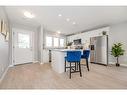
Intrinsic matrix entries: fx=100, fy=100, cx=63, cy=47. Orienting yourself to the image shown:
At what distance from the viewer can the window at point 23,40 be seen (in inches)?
227

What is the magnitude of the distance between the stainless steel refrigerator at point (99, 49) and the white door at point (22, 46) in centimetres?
395

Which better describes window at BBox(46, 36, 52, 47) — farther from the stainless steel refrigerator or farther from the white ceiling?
the stainless steel refrigerator

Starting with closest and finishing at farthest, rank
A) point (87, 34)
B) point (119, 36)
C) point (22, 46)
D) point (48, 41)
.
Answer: point (119, 36) < point (22, 46) < point (87, 34) < point (48, 41)

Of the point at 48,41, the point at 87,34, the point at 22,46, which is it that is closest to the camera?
the point at 22,46

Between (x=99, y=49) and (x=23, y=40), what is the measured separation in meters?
4.62

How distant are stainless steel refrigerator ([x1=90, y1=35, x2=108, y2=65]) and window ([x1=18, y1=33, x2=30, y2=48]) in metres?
4.10

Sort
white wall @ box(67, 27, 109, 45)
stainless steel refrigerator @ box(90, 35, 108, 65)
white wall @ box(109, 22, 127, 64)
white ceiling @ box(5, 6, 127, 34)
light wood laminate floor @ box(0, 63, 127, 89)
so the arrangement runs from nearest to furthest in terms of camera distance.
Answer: light wood laminate floor @ box(0, 63, 127, 89), white ceiling @ box(5, 6, 127, 34), white wall @ box(109, 22, 127, 64), stainless steel refrigerator @ box(90, 35, 108, 65), white wall @ box(67, 27, 109, 45)

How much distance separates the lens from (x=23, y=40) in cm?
594

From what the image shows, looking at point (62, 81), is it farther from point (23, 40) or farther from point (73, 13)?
point (23, 40)

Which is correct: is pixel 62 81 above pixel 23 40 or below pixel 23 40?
below

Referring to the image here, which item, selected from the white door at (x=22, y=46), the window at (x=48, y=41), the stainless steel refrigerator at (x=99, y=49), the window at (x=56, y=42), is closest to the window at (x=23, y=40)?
the white door at (x=22, y=46)

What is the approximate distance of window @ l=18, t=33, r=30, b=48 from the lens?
5.76m

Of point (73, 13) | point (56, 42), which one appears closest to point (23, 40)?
point (56, 42)

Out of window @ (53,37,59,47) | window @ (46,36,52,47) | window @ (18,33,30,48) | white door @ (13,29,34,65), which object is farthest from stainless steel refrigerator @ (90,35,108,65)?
window @ (18,33,30,48)
